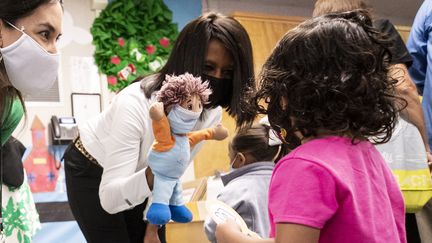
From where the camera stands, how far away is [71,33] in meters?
3.73

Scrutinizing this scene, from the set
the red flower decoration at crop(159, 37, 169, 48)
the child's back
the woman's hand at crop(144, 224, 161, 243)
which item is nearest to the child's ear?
the child's back

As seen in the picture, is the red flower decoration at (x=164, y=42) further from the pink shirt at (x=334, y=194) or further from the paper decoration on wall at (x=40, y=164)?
the pink shirt at (x=334, y=194)

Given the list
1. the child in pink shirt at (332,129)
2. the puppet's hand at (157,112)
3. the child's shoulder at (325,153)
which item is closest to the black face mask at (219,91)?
the puppet's hand at (157,112)

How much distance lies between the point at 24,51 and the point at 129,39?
2446 millimetres

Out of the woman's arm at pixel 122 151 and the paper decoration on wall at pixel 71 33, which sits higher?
the woman's arm at pixel 122 151

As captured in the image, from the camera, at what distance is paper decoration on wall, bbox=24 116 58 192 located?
3.47m

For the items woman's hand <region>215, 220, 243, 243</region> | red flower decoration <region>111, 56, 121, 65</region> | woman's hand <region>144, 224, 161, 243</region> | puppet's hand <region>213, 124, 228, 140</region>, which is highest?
puppet's hand <region>213, 124, 228, 140</region>

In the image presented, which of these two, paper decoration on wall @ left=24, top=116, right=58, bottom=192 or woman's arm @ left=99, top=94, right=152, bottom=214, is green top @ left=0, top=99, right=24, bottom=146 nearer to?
woman's arm @ left=99, top=94, right=152, bottom=214

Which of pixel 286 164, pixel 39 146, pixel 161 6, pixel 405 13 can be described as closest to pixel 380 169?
pixel 286 164

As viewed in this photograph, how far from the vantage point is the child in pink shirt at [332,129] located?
32.5 inches

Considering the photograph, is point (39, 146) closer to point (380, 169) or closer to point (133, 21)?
point (133, 21)

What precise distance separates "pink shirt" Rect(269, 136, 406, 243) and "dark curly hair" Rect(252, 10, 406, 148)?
1.6 inches

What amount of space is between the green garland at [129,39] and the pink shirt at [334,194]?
289 centimetres

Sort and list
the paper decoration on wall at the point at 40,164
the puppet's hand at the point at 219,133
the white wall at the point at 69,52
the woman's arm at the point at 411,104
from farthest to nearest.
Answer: the white wall at the point at 69,52
the paper decoration on wall at the point at 40,164
the woman's arm at the point at 411,104
the puppet's hand at the point at 219,133
